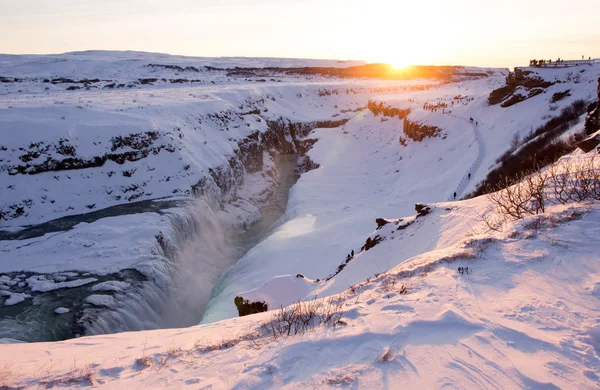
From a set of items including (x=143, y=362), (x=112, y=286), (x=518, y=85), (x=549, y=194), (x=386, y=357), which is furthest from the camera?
(x=518, y=85)

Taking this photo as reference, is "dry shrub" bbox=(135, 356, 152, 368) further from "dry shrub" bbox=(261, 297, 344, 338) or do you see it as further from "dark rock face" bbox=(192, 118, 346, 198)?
"dark rock face" bbox=(192, 118, 346, 198)

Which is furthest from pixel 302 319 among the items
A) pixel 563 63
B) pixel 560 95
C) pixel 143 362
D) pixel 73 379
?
pixel 563 63

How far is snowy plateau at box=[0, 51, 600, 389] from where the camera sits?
475 cm

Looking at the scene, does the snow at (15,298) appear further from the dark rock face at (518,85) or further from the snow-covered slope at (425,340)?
the dark rock face at (518,85)

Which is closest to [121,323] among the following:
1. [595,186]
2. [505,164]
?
[595,186]

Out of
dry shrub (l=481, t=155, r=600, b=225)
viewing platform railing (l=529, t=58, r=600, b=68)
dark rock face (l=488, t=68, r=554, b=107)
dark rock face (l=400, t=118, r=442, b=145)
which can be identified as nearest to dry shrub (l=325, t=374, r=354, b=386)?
dry shrub (l=481, t=155, r=600, b=225)

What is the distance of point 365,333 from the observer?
5168 mm

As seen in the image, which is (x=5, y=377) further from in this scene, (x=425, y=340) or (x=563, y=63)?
(x=563, y=63)

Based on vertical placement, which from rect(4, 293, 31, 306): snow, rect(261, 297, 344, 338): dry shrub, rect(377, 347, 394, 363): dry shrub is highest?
rect(377, 347, 394, 363): dry shrub

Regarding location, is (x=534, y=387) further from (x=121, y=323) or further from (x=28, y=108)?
(x=28, y=108)

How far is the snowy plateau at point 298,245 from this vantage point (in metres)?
4.75

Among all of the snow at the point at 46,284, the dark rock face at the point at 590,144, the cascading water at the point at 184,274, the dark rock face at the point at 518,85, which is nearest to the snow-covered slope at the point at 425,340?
the dark rock face at the point at 590,144

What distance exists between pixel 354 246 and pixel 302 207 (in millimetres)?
8012

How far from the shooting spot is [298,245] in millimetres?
18484
